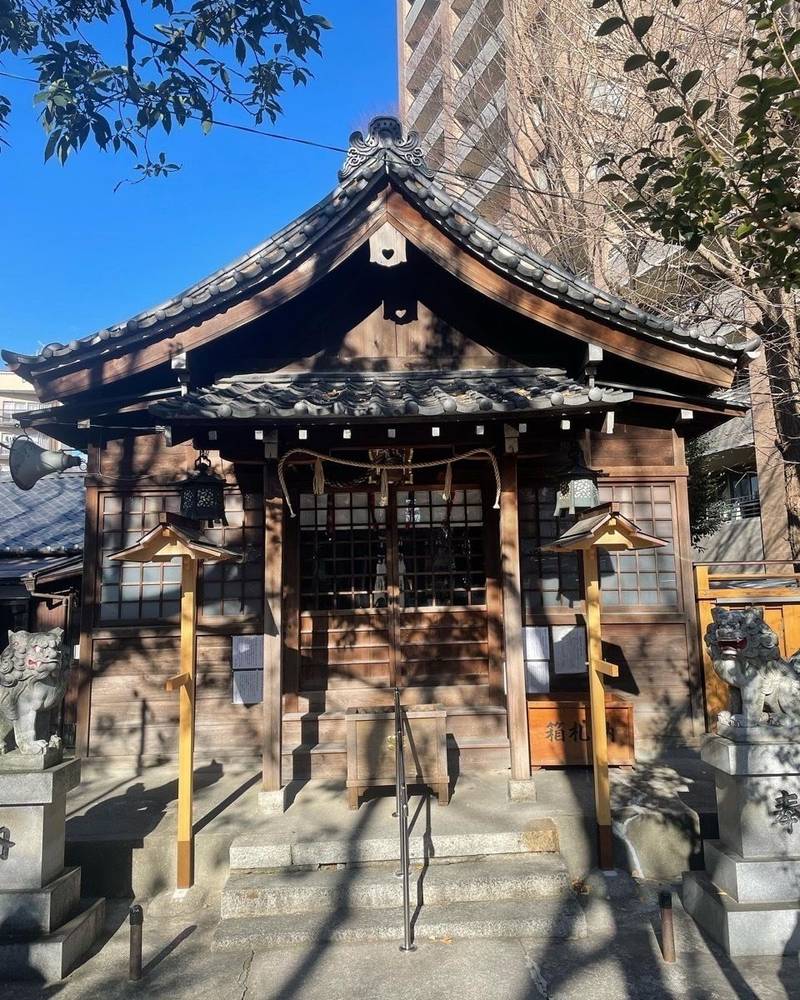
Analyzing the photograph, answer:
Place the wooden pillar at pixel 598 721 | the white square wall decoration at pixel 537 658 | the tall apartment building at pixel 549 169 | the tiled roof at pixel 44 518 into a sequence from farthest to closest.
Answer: the tall apartment building at pixel 549 169 → the tiled roof at pixel 44 518 → the white square wall decoration at pixel 537 658 → the wooden pillar at pixel 598 721

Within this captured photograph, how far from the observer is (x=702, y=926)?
5309 mm

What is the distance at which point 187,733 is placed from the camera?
616cm

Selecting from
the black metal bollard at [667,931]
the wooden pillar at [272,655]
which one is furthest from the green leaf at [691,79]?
the black metal bollard at [667,931]

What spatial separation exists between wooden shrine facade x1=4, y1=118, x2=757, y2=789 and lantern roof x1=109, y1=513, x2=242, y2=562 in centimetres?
169

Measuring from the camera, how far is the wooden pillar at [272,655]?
6582 mm

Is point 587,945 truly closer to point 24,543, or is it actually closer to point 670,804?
point 670,804

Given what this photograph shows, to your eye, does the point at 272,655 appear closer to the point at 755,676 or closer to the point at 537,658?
the point at 537,658

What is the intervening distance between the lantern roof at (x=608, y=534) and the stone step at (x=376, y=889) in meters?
2.89

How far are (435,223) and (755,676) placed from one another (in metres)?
5.92

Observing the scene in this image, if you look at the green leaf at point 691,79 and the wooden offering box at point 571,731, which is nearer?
the green leaf at point 691,79

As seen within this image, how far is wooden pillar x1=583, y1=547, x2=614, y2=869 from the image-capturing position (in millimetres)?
5945

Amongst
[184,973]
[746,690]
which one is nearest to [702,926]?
[746,690]

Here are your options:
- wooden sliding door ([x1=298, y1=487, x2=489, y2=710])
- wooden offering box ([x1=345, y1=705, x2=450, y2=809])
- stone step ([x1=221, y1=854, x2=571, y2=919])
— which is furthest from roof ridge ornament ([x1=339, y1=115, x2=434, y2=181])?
stone step ([x1=221, y1=854, x2=571, y2=919])

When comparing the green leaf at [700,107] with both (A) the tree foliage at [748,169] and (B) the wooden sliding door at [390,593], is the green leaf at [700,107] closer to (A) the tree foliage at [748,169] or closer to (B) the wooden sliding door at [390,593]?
(A) the tree foliage at [748,169]
